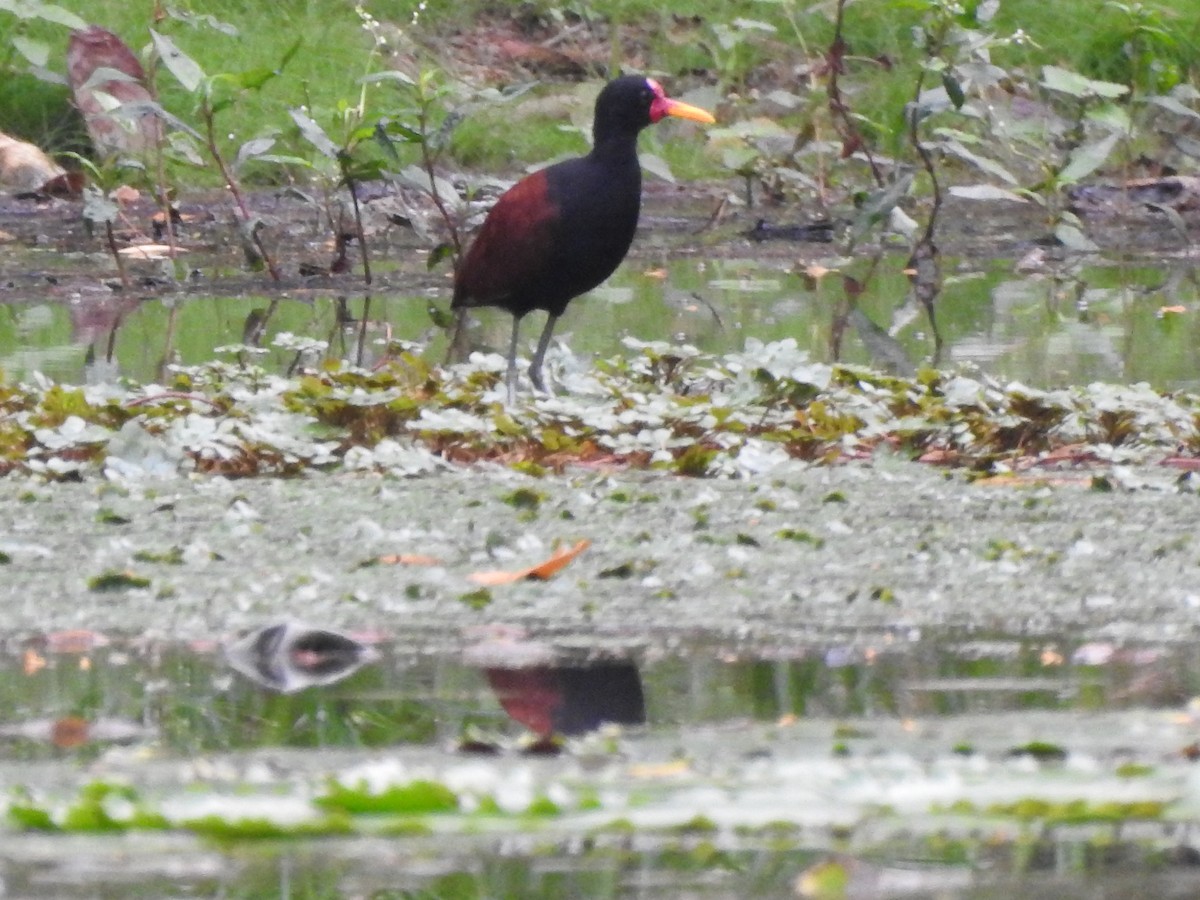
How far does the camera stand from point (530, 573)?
3779mm

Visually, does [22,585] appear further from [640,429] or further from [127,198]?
[127,198]

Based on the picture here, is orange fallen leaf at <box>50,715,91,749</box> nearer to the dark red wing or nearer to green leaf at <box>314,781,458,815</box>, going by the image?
green leaf at <box>314,781,458,815</box>

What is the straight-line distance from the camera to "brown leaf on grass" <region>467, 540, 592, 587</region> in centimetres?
377

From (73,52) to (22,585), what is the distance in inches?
411

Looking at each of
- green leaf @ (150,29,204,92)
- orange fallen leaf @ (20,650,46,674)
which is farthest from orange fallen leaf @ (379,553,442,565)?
green leaf @ (150,29,204,92)

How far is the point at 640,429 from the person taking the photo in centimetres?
545

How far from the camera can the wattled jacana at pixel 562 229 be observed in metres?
7.23

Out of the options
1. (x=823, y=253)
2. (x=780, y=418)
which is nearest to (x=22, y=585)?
(x=780, y=418)

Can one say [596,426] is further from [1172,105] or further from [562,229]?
[1172,105]

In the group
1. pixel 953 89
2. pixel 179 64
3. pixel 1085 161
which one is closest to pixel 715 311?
pixel 953 89

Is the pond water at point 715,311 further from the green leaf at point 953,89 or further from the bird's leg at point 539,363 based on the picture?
the green leaf at point 953,89

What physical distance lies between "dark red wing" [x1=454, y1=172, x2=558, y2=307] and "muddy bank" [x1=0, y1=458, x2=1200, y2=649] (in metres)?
2.32

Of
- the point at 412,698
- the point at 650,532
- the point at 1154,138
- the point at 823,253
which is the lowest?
the point at 412,698

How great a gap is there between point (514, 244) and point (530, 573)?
364cm
